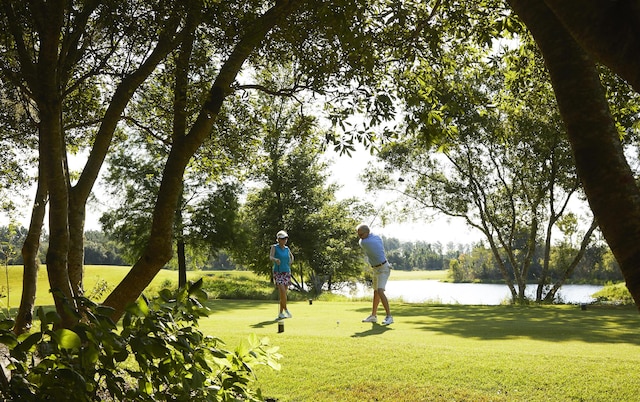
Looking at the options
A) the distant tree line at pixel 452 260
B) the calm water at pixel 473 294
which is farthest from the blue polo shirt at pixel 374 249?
the calm water at pixel 473 294

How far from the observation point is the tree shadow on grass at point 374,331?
9.56 m

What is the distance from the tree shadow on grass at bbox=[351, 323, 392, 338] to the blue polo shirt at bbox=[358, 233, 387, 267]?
1347 mm

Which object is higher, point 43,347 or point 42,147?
point 42,147

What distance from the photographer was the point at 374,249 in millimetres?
11672

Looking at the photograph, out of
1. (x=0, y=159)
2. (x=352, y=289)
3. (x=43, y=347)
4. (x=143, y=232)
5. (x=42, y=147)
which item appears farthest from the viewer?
(x=352, y=289)

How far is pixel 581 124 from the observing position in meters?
2.33

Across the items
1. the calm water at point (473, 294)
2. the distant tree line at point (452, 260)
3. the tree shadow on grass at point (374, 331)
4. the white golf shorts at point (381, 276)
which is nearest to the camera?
the tree shadow on grass at point (374, 331)

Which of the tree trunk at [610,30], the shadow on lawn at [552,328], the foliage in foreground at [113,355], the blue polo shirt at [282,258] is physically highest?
the tree trunk at [610,30]

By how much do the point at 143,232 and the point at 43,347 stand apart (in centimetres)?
3145

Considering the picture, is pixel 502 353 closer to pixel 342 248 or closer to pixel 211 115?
pixel 211 115

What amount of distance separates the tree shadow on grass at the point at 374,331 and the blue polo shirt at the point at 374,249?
1347 mm

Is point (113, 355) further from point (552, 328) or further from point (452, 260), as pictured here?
point (452, 260)

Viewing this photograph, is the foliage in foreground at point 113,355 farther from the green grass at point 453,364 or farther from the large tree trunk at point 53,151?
the green grass at point 453,364

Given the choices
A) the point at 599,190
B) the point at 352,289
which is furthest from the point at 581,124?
the point at 352,289
